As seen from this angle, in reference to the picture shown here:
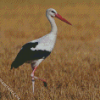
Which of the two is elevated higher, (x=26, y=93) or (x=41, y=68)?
(x=26, y=93)

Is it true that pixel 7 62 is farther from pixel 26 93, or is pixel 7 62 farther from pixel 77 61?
pixel 26 93

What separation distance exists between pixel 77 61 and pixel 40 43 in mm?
1985

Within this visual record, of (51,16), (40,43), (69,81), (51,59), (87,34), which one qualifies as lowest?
(87,34)

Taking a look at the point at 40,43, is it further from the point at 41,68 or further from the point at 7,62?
the point at 7,62

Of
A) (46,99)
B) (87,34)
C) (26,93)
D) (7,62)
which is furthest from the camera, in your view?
(87,34)

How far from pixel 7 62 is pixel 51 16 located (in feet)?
6.47

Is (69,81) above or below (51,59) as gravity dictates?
above

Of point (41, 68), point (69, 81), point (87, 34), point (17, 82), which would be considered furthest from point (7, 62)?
point (87, 34)

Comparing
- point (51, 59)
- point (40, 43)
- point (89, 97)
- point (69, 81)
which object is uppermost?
point (40, 43)

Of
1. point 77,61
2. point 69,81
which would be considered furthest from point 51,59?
point 69,81

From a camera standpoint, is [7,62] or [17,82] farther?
[7,62]

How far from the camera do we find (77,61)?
543cm

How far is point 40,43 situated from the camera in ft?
12.0

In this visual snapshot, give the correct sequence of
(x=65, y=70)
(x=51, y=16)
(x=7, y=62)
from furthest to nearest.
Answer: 1. (x=7, y=62)
2. (x=65, y=70)
3. (x=51, y=16)
